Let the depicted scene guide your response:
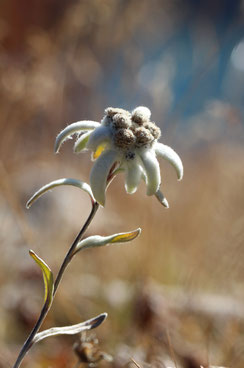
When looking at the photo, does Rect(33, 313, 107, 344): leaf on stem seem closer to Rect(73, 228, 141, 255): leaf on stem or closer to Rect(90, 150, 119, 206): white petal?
Rect(73, 228, 141, 255): leaf on stem

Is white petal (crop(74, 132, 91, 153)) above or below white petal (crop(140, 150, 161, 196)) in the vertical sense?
above

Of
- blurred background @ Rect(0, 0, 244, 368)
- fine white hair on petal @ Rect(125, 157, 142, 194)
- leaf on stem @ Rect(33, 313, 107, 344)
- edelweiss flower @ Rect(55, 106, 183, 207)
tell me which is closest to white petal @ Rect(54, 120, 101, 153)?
edelweiss flower @ Rect(55, 106, 183, 207)

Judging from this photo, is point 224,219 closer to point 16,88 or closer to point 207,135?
point 207,135

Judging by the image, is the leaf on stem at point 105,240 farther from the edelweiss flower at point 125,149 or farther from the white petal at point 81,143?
the white petal at point 81,143

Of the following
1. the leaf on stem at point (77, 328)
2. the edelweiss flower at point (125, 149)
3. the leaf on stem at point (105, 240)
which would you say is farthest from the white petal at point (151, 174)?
the leaf on stem at point (77, 328)

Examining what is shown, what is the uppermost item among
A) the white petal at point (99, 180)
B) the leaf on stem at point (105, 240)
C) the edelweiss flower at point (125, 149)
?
the edelweiss flower at point (125, 149)

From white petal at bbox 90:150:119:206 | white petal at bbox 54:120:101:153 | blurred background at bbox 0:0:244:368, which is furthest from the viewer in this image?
blurred background at bbox 0:0:244:368

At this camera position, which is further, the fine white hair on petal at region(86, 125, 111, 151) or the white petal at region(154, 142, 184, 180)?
the white petal at region(154, 142, 184, 180)

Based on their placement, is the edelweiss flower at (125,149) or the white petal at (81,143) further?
the white petal at (81,143)

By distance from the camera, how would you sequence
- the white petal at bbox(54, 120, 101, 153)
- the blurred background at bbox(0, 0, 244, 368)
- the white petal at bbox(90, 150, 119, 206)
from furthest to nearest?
1. the blurred background at bbox(0, 0, 244, 368)
2. the white petal at bbox(54, 120, 101, 153)
3. the white petal at bbox(90, 150, 119, 206)

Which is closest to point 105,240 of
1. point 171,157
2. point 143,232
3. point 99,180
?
point 99,180
